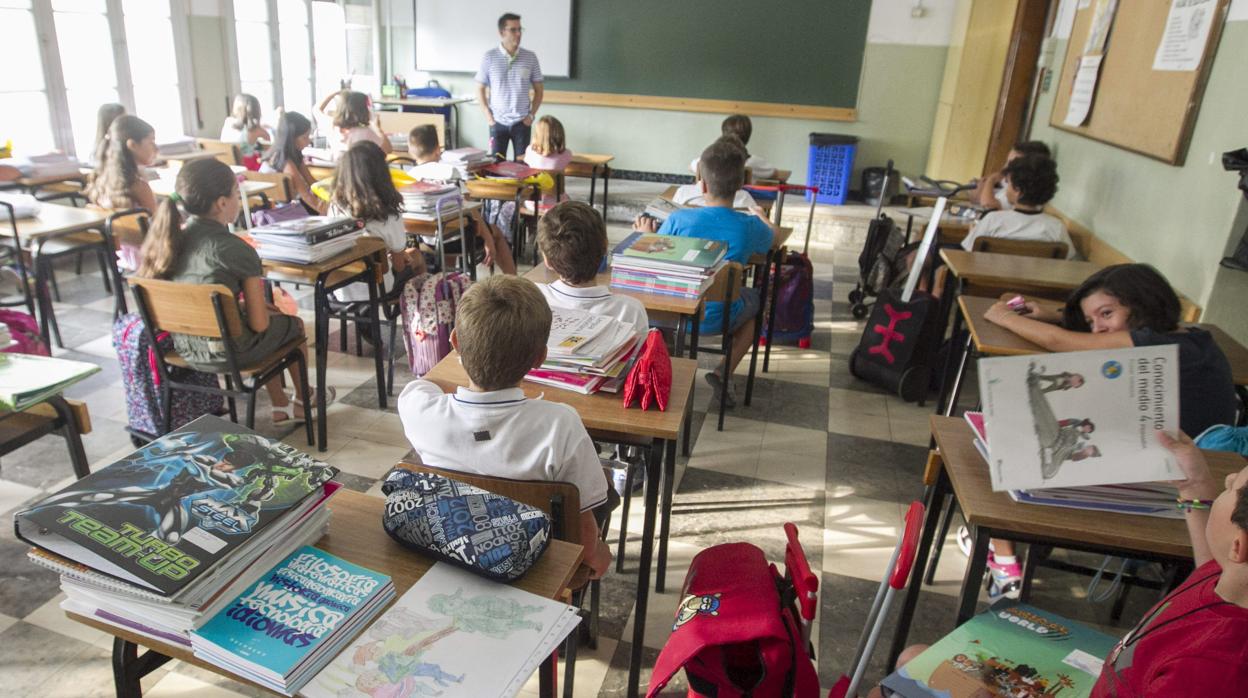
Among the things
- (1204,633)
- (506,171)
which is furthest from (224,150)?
(1204,633)

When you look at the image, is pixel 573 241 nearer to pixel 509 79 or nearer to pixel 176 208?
pixel 176 208

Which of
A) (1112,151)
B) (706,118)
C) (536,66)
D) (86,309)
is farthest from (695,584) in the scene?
(706,118)

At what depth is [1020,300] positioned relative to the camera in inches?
96.3

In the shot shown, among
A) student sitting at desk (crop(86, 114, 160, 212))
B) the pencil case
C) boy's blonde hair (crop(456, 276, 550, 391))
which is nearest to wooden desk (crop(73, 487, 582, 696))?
the pencil case

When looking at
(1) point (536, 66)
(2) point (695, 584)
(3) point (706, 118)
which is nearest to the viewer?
(2) point (695, 584)

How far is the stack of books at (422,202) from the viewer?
3.64 metres

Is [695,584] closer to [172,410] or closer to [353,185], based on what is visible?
[172,410]

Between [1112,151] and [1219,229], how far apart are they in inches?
50.5

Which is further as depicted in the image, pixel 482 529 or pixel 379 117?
pixel 379 117

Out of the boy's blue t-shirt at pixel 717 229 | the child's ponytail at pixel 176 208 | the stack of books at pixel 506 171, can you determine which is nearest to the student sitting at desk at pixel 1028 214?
the boy's blue t-shirt at pixel 717 229

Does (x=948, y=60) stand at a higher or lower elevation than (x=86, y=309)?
higher

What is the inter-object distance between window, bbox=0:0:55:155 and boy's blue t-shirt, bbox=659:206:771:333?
4404 mm

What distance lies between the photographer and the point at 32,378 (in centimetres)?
176

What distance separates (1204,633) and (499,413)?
113cm
